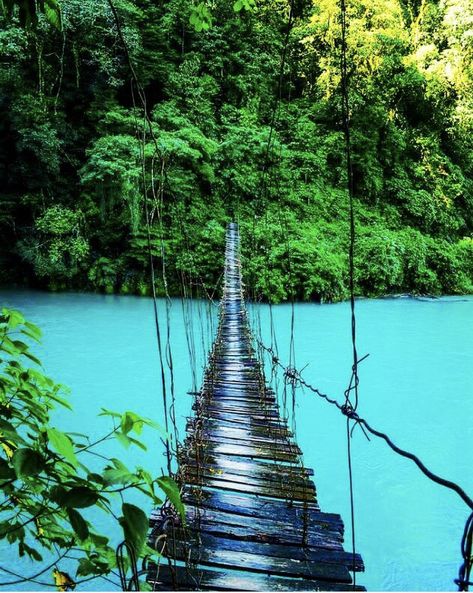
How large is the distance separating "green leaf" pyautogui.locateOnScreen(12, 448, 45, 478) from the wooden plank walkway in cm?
27

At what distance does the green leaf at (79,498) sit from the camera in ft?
1.45

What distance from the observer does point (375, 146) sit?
11461 millimetres

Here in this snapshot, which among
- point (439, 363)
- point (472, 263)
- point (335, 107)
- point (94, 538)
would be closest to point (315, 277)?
point (439, 363)

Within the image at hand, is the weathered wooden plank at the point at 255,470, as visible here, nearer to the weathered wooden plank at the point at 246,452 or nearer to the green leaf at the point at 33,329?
the weathered wooden plank at the point at 246,452

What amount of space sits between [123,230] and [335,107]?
668 centimetres

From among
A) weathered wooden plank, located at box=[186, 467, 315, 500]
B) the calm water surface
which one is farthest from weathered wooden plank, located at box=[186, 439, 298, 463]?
the calm water surface

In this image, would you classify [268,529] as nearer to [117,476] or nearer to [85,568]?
[85,568]

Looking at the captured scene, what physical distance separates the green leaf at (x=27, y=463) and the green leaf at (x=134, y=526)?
95 mm

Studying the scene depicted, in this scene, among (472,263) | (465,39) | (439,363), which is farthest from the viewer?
(472,263)

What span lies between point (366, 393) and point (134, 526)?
481 cm

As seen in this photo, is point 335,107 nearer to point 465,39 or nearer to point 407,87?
point 407,87

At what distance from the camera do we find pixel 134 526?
44 centimetres

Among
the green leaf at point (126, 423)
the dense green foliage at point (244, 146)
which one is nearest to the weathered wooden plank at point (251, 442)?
the green leaf at point (126, 423)

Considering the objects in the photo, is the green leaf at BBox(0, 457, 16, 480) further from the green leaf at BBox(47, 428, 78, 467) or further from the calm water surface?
the calm water surface
